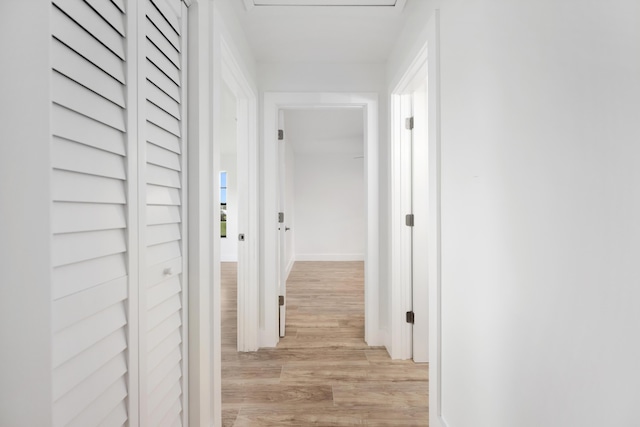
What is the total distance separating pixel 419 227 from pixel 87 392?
214cm

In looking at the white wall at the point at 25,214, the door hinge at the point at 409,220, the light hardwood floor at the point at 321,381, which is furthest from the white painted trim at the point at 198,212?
the door hinge at the point at 409,220

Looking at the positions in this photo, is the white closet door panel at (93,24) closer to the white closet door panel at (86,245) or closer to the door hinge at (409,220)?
the white closet door panel at (86,245)

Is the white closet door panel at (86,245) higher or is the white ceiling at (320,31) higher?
the white ceiling at (320,31)

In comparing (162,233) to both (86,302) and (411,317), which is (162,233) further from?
(411,317)

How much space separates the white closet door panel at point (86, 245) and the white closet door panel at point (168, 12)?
77cm

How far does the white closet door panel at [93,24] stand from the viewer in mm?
682

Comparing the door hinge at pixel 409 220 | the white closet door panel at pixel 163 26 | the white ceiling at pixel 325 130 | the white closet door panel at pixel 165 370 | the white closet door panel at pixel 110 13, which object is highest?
the white ceiling at pixel 325 130

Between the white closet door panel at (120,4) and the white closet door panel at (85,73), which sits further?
the white closet door panel at (120,4)

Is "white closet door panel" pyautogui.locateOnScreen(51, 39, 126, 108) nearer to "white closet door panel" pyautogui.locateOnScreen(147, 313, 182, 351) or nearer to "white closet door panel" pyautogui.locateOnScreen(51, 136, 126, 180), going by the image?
"white closet door panel" pyautogui.locateOnScreen(51, 136, 126, 180)

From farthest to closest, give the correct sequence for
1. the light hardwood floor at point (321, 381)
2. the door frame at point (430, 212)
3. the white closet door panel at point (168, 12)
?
the light hardwood floor at point (321, 381) < the door frame at point (430, 212) < the white closet door panel at point (168, 12)

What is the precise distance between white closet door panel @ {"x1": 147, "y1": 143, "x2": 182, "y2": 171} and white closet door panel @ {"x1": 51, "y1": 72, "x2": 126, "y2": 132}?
7.0 inches

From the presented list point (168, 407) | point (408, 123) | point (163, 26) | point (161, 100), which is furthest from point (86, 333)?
point (408, 123)

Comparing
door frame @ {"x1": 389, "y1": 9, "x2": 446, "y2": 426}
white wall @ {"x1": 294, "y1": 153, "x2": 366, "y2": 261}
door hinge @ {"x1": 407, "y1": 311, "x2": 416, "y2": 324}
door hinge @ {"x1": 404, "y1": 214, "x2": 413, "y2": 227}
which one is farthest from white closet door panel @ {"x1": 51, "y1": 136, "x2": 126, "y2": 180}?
white wall @ {"x1": 294, "y1": 153, "x2": 366, "y2": 261}

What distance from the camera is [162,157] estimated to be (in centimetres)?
115
